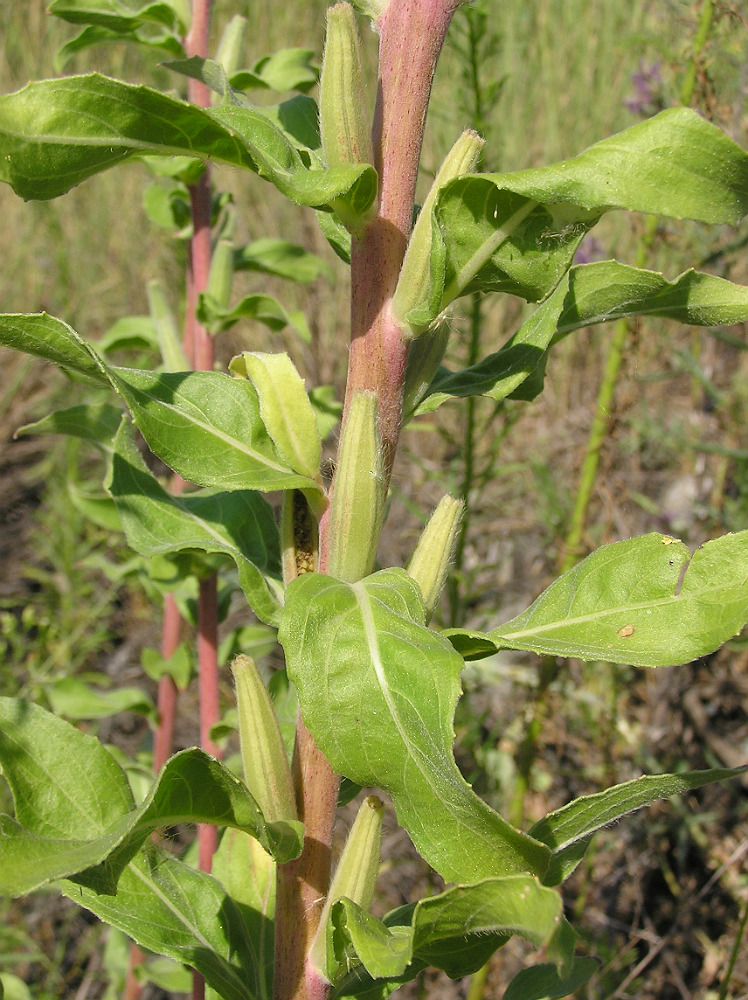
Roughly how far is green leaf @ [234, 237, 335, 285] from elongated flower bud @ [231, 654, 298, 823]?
1446mm

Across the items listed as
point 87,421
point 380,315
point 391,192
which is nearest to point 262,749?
point 380,315

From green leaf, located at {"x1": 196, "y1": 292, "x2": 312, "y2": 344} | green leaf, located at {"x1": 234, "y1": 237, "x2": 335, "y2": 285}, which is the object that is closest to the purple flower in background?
green leaf, located at {"x1": 234, "y1": 237, "x2": 335, "y2": 285}

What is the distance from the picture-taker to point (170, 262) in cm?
559

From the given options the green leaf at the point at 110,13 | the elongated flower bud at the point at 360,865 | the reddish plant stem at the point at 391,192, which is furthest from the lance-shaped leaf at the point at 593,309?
the green leaf at the point at 110,13

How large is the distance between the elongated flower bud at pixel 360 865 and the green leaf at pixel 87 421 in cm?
95

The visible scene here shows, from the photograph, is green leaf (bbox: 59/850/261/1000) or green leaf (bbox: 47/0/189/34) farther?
green leaf (bbox: 47/0/189/34)

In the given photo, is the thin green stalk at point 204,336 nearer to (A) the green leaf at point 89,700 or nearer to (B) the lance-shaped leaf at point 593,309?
(A) the green leaf at point 89,700

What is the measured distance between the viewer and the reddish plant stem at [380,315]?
1.12 metres

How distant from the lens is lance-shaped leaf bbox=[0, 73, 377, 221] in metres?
0.95

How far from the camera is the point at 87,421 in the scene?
1.76 m

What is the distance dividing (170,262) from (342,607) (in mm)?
5026

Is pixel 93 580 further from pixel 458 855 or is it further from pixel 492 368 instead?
pixel 458 855

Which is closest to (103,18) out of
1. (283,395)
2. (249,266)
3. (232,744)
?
(249,266)

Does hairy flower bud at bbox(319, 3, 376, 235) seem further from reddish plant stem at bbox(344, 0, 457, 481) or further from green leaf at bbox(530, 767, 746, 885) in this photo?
green leaf at bbox(530, 767, 746, 885)
